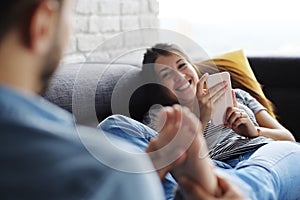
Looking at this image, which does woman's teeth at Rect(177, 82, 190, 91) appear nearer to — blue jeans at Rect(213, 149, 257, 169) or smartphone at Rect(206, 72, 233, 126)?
smartphone at Rect(206, 72, 233, 126)

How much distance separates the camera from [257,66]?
2.21 metres

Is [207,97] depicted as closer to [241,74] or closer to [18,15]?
[241,74]

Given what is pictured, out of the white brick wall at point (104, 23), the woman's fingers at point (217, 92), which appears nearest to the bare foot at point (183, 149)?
the woman's fingers at point (217, 92)

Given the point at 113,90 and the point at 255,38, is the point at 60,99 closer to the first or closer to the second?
the point at 113,90

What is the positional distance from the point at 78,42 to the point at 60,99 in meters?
0.75

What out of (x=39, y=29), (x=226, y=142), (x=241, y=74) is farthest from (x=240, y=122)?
(x=39, y=29)

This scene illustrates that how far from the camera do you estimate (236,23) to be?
9.07ft

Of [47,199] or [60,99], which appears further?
[60,99]

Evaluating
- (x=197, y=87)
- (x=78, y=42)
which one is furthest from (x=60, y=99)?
(x=78, y=42)

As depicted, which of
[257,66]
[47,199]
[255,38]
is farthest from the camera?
[255,38]

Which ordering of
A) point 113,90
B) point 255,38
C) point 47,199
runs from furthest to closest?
point 255,38 < point 113,90 < point 47,199

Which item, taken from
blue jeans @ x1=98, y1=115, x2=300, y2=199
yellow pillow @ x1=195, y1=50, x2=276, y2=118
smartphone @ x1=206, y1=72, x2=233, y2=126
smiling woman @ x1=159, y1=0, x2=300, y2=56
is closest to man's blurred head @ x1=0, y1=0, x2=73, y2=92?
blue jeans @ x1=98, y1=115, x2=300, y2=199

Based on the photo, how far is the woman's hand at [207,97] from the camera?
1534mm

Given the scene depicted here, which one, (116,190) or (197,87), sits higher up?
(116,190)
